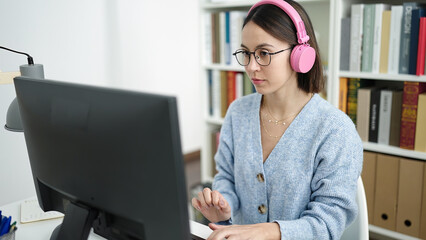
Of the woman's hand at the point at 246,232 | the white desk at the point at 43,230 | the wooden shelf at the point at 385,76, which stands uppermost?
the wooden shelf at the point at 385,76

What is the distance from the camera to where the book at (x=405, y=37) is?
1656 mm

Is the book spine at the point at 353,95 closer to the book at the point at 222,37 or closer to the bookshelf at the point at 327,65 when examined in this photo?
the bookshelf at the point at 327,65

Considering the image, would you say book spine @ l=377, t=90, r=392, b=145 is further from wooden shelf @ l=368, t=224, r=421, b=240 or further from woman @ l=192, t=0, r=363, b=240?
woman @ l=192, t=0, r=363, b=240

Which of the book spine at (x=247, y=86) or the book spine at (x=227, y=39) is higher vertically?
the book spine at (x=227, y=39)

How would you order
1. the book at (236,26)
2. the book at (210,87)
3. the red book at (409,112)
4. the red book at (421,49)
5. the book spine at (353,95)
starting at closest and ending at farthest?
the red book at (421,49) < the red book at (409,112) < the book spine at (353,95) < the book at (236,26) < the book at (210,87)

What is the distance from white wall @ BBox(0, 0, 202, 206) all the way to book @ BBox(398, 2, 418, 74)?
1464mm

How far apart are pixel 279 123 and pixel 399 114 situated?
81cm

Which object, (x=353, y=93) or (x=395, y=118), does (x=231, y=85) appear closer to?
(x=353, y=93)

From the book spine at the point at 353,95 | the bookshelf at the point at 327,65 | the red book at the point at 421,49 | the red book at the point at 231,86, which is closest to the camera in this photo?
the red book at the point at 421,49

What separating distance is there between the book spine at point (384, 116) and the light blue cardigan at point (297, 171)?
2.32 ft

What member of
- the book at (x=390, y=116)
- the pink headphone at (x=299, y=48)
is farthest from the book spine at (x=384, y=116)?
the pink headphone at (x=299, y=48)

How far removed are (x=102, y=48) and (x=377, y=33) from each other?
1835mm

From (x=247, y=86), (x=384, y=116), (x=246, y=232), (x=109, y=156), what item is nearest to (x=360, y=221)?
(x=246, y=232)

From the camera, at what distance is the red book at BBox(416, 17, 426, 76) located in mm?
1610
